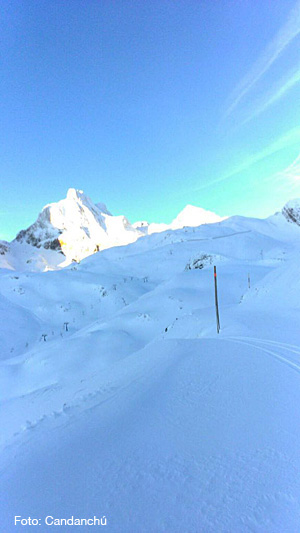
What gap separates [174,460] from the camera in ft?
9.71

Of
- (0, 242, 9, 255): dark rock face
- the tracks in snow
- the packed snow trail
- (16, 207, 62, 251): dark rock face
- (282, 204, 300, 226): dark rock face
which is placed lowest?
the tracks in snow

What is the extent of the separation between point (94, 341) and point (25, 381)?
401cm

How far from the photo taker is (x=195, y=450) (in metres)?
3.10

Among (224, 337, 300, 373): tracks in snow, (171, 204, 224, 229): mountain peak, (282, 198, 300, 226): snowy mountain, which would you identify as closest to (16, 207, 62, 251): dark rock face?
(171, 204, 224, 229): mountain peak

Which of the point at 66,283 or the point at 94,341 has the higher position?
the point at 66,283

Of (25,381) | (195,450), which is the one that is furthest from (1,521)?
(25,381)

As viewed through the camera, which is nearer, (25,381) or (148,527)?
(148,527)

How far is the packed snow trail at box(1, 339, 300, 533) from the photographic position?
7.28 feet

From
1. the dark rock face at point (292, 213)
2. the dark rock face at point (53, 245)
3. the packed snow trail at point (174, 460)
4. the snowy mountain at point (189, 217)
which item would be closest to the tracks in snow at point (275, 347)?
the packed snow trail at point (174, 460)

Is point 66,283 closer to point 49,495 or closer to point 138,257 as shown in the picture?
point 138,257

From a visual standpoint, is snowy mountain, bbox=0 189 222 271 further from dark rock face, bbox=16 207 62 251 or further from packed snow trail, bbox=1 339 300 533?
packed snow trail, bbox=1 339 300 533

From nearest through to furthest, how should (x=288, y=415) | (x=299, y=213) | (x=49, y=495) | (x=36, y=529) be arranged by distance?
(x=36, y=529) → (x=49, y=495) → (x=288, y=415) → (x=299, y=213)

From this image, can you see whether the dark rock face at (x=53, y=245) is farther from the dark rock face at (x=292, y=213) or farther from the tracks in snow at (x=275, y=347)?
the tracks in snow at (x=275, y=347)

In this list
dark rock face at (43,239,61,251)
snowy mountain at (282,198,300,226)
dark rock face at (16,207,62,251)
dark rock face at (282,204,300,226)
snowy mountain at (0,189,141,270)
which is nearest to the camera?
dark rock face at (282,204,300,226)
